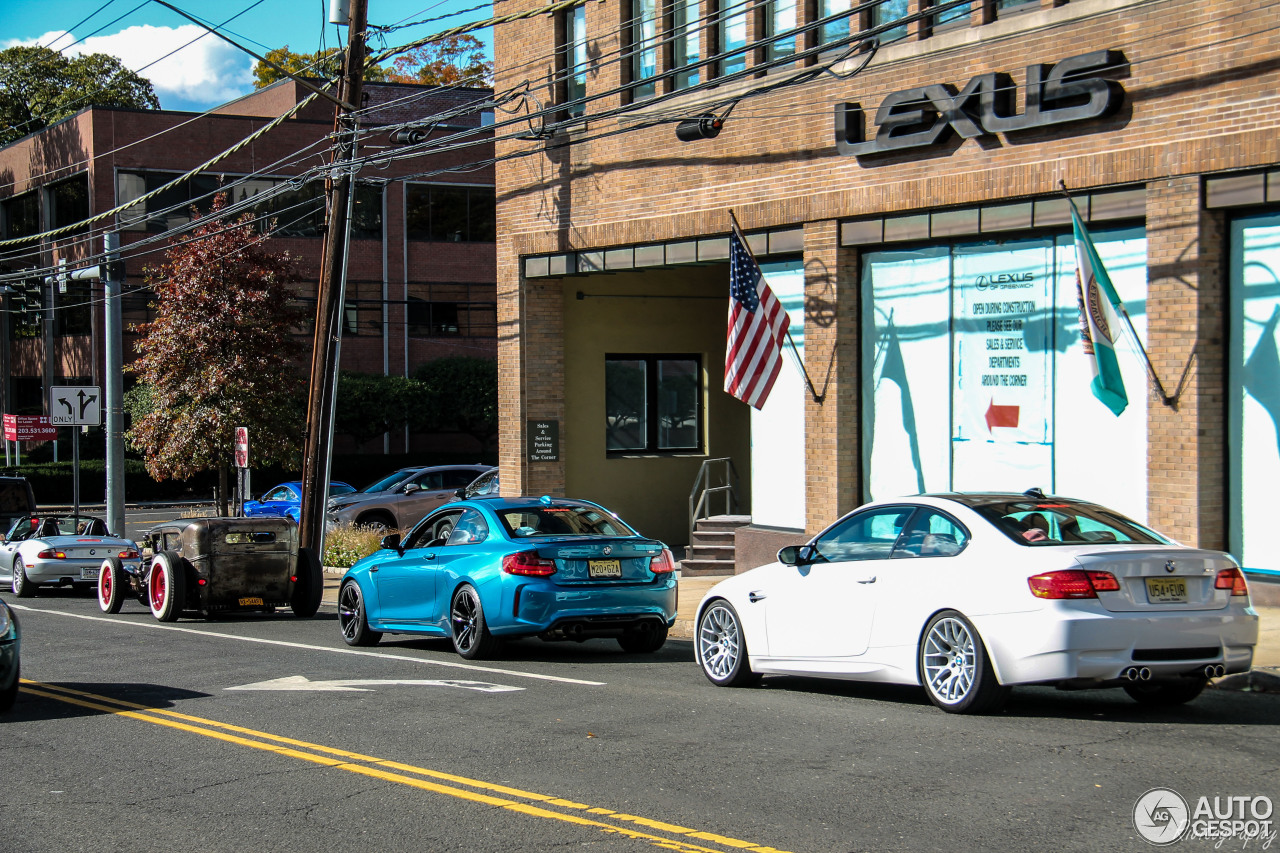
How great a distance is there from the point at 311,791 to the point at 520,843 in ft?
5.09

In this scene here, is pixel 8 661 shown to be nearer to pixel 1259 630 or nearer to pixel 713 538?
pixel 1259 630

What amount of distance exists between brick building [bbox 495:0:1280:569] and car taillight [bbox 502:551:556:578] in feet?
19.8

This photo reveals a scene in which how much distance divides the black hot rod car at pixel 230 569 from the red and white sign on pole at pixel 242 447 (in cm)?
630

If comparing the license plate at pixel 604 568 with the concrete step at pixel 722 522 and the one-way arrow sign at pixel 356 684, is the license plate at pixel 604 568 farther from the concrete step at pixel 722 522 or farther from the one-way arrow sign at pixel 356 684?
the concrete step at pixel 722 522

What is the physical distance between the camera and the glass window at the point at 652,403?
23141 millimetres

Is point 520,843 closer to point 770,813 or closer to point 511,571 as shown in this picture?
point 770,813

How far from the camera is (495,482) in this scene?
26406mm

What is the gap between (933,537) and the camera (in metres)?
8.98

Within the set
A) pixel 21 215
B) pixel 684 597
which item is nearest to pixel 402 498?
pixel 684 597

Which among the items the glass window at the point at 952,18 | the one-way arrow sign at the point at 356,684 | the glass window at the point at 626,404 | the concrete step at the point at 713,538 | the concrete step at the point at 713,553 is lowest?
the one-way arrow sign at the point at 356,684

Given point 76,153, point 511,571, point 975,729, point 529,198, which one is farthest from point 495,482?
point 76,153

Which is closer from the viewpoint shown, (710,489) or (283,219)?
(710,489)

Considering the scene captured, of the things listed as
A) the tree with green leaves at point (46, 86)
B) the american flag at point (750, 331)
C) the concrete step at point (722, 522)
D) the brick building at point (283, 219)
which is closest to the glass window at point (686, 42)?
the american flag at point (750, 331)

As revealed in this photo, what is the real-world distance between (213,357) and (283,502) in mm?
4398
